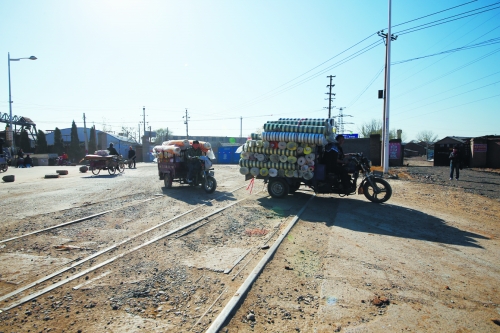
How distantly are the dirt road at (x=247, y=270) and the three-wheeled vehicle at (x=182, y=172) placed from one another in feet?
9.56

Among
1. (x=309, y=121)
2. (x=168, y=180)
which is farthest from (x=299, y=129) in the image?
(x=168, y=180)

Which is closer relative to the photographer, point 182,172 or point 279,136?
point 279,136

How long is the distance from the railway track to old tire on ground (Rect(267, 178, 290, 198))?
344 cm

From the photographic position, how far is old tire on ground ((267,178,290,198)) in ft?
34.9

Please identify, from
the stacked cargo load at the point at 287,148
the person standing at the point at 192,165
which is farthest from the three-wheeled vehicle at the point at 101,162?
the stacked cargo load at the point at 287,148

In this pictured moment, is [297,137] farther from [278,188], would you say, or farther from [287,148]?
[278,188]

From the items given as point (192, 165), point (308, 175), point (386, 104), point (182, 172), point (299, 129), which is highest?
point (386, 104)

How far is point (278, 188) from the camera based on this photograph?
10.7 m

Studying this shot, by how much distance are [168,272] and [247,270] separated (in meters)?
1.08

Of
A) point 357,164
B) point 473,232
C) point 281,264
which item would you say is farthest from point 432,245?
point 357,164

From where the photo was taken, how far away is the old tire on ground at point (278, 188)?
1063cm

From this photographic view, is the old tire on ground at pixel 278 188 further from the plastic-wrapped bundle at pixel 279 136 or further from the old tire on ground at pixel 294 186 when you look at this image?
the plastic-wrapped bundle at pixel 279 136

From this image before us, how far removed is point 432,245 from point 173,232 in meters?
4.85

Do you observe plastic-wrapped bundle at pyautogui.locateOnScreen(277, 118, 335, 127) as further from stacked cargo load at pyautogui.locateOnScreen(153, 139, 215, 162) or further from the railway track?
the railway track
